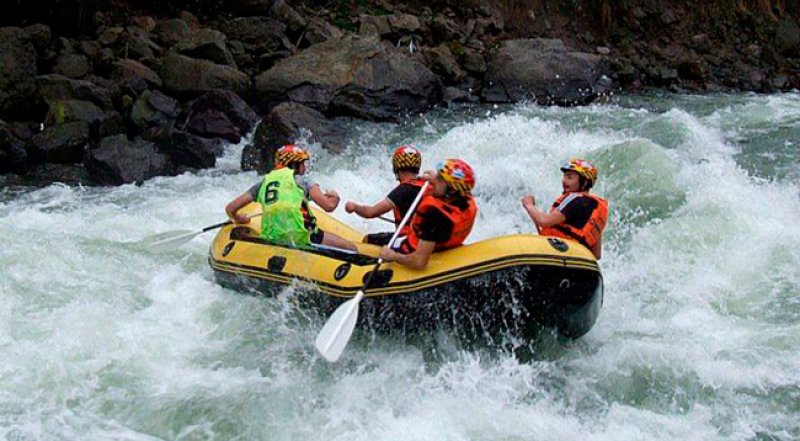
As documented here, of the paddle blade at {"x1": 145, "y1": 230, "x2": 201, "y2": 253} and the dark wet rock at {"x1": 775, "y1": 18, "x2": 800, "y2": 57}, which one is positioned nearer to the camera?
the paddle blade at {"x1": 145, "y1": 230, "x2": 201, "y2": 253}

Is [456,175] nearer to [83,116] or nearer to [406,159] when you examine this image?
[406,159]

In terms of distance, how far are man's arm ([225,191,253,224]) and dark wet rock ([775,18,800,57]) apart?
41.7 ft

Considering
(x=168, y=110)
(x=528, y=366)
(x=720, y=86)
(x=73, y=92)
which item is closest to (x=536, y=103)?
(x=720, y=86)

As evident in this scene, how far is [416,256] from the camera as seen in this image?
546 centimetres

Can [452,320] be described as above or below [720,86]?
above

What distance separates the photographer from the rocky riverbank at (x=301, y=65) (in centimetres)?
1084

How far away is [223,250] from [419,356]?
1.77m

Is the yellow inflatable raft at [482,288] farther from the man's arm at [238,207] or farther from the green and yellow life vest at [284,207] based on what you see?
the man's arm at [238,207]

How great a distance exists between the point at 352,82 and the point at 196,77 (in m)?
2.12

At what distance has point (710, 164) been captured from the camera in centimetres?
905

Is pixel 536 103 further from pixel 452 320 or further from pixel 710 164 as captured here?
pixel 452 320

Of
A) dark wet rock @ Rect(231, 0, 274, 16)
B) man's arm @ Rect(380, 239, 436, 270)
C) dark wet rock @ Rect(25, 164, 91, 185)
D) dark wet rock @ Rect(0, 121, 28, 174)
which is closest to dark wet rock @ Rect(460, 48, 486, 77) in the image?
dark wet rock @ Rect(231, 0, 274, 16)

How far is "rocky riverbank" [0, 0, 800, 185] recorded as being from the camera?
35.6 feet

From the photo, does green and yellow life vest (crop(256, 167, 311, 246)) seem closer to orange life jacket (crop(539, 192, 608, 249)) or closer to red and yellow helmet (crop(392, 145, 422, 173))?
red and yellow helmet (crop(392, 145, 422, 173))
